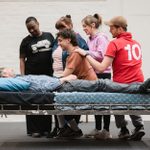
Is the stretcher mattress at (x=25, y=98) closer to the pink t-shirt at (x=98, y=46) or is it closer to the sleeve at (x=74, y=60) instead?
the sleeve at (x=74, y=60)

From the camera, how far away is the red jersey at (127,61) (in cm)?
323

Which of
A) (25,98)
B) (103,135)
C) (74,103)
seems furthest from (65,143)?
(25,98)

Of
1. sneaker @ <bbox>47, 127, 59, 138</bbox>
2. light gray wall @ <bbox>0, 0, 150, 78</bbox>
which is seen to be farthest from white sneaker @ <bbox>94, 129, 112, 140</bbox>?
light gray wall @ <bbox>0, 0, 150, 78</bbox>

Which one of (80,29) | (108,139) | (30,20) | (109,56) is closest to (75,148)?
(108,139)

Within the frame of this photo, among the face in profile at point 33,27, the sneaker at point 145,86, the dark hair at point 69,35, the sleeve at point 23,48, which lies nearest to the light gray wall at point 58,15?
the sleeve at point 23,48

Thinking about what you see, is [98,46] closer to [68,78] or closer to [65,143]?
[68,78]

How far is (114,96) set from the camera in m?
2.98

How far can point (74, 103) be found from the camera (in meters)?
2.94

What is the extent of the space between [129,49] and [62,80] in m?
0.61

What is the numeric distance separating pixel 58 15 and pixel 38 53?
5.97ft

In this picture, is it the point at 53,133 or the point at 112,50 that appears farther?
the point at 53,133

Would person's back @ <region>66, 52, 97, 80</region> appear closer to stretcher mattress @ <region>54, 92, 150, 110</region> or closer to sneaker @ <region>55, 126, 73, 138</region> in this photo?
stretcher mattress @ <region>54, 92, 150, 110</region>

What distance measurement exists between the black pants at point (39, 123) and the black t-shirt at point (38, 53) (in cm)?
47

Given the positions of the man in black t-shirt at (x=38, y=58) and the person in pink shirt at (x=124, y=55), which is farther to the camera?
the man in black t-shirt at (x=38, y=58)
